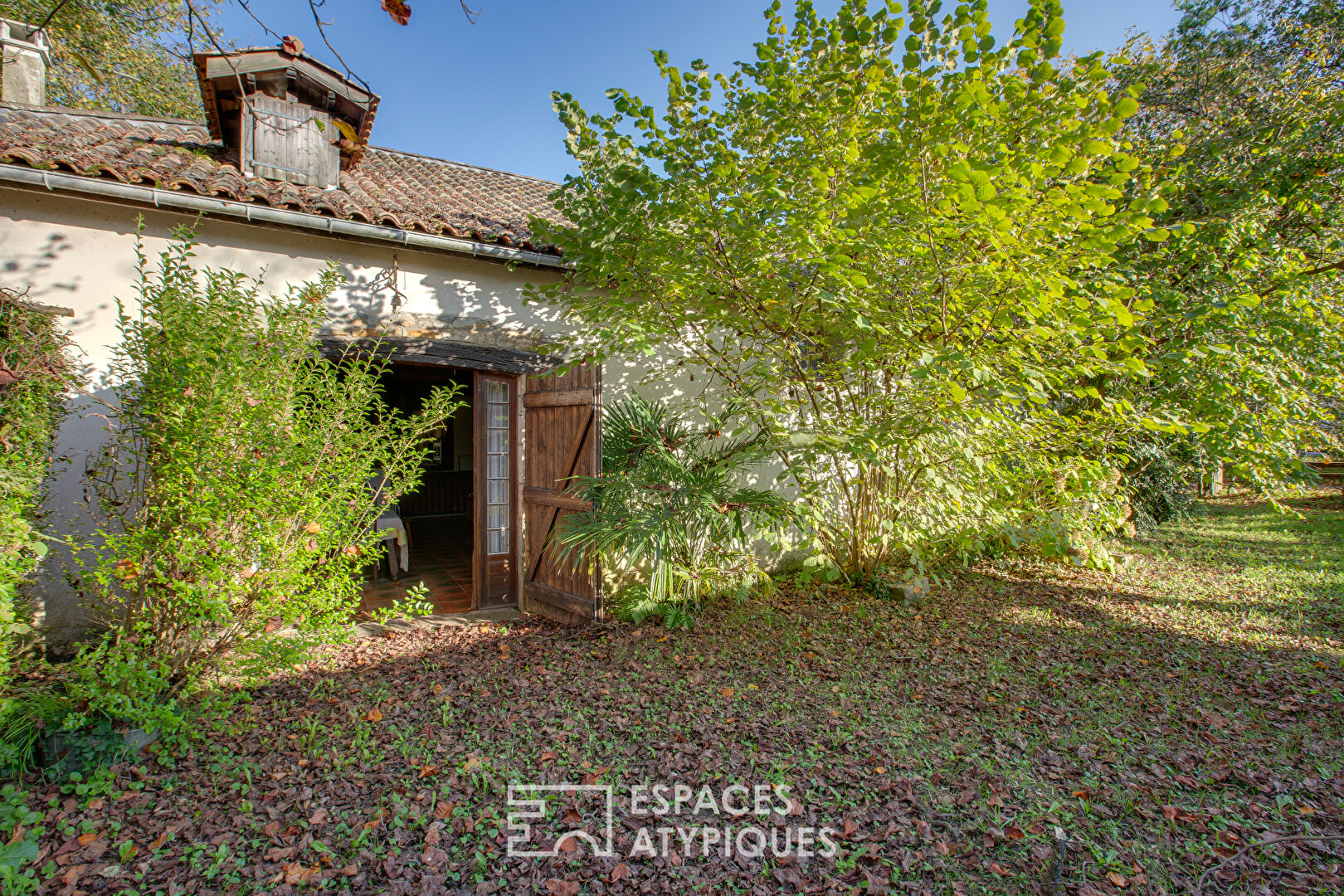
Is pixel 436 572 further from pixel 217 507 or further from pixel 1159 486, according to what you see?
pixel 1159 486

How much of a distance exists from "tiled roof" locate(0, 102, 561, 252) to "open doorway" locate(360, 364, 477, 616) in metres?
1.72

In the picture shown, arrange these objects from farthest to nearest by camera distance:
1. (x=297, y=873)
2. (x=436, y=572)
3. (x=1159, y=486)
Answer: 1. (x=1159, y=486)
2. (x=436, y=572)
3. (x=297, y=873)

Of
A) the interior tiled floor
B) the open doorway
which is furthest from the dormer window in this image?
the interior tiled floor

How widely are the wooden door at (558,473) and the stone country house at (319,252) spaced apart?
0.05ft

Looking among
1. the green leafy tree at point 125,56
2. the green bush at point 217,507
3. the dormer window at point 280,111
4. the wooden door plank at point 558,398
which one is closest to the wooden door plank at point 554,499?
the wooden door plank at point 558,398

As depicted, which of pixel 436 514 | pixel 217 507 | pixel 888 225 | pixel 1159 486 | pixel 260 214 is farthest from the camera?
pixel 436 514

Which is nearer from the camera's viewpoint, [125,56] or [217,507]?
[217,507]

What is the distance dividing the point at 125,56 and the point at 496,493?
10207mm

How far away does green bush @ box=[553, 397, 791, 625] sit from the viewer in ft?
14.1

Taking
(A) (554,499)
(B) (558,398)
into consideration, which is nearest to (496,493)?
(A) (554,499)

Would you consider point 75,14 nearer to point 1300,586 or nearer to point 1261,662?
point 1261,662

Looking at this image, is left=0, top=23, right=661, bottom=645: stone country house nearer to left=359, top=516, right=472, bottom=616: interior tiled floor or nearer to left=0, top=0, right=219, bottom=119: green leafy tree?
left=359, top=516, right=472, bottom=616: interior tiled floor

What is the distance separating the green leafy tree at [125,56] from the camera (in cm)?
815

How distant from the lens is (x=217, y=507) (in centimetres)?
276
